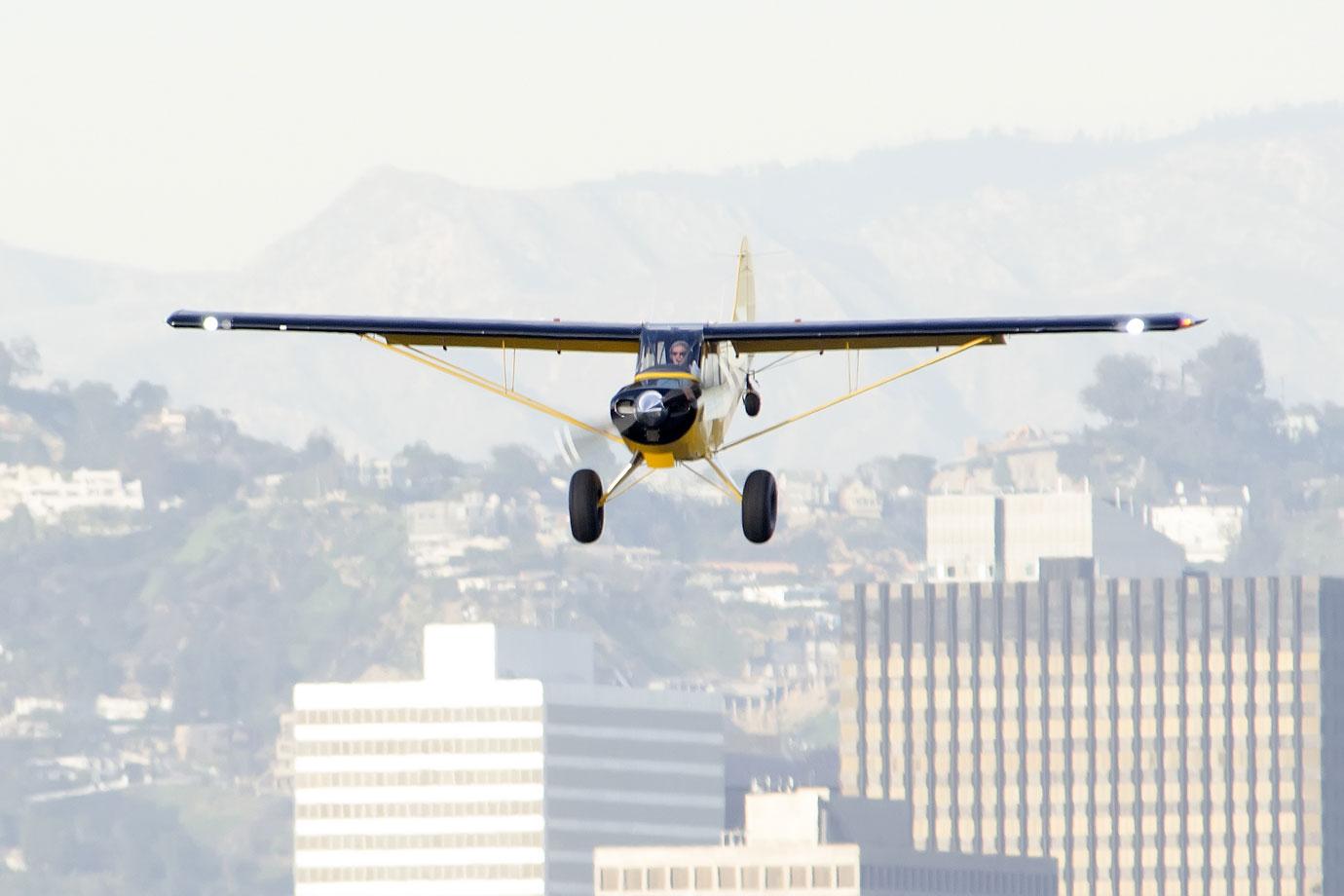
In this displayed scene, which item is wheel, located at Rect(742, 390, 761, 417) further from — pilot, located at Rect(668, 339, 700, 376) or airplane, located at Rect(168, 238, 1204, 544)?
pilot, located at Rect(668, 339, 700, 376)

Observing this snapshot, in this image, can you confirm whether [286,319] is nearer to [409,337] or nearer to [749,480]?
[409,337]

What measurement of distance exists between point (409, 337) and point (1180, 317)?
50.6ft

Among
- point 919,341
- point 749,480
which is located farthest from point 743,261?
point 749,480

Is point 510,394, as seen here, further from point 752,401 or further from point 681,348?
point 752,401

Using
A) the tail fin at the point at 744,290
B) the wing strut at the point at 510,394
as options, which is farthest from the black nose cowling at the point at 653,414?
the tail fin at the point at 744,290

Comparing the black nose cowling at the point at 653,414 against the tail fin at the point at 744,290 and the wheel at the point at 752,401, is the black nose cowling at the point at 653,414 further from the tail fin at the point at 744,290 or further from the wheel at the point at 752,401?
the tail fin at the point at 744,290

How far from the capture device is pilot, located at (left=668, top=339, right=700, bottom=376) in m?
77.3

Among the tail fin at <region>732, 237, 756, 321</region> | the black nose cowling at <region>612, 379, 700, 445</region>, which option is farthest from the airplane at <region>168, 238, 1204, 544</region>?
the tail fin at <region>732, 237, 756, 321</region>

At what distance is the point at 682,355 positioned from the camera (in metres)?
77.4

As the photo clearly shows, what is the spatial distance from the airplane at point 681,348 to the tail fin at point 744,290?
15.6m

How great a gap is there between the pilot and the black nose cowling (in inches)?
54.5

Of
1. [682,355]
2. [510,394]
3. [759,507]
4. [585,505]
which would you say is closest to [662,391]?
[682,355]

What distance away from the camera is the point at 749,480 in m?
76.9

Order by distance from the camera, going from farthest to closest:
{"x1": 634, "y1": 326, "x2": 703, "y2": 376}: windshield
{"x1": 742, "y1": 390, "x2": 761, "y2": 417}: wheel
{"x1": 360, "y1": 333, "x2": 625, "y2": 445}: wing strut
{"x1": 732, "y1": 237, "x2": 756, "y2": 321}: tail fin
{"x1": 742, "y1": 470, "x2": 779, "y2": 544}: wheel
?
{"x1": 732, "y1": 237, "x2": 756, "y2": 321}: tail fin, {"x1": 742, "y1": 390, "x2": 761, "y2": 417}: wheel, {"x1": 634, "y1": 326, "x2": 703, "y2": 376}: windshield, {"x1": 360, "y1": 333, "x2": 625, "y2": 445}: wing strut, {"x1": 742, "y1": 470, "x2": 779, "y2": 544}: wheel
